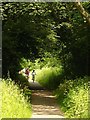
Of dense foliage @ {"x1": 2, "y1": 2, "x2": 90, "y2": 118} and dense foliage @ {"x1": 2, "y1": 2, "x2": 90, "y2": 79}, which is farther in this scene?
dense foliage @ {"x1": 2, "y1": 2, "x2": 90, "y2": 79}

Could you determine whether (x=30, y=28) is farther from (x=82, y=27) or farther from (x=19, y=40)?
(x=82, y=27)

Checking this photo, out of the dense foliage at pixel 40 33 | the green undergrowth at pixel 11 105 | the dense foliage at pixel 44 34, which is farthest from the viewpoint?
the dense foliage at pixel 40 33

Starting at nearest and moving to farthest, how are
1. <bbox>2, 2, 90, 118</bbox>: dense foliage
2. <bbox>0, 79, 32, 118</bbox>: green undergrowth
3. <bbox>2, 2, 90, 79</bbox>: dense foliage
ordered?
<bbox>0, 79, 32, 118</bbox>: green undergrowth → <bbox>2, 2, 90, 118</bbox>: dense foliage → <bbox>2, 2, 90, 79</bbox>: dense foliage

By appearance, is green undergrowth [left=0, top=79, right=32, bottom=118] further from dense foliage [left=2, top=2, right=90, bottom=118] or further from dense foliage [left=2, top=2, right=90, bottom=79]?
dense foliage [left=2, top=2, right=90, bottom=79]

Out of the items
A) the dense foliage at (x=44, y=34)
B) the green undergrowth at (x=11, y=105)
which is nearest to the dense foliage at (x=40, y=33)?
the dense foliage at (x=44, y=34)

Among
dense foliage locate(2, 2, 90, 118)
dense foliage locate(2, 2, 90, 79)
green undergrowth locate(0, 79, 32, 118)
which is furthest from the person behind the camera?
dense foliage locate(2, 2, 90, 79)

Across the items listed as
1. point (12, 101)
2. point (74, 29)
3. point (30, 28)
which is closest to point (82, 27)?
point (74, 29)

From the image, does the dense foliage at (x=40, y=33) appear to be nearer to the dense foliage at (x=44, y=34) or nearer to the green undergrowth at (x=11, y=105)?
the dense foliage at (x=44, y=34)

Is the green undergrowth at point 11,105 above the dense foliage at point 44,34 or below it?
below

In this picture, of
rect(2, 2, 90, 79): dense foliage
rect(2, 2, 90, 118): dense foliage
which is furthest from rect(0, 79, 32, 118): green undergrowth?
rect(2, 2, 90, 79): dense foliage

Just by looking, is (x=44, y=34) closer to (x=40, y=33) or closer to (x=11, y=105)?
(x=40, y=33)

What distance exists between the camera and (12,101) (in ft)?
39.9

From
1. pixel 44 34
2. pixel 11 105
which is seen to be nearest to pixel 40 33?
pixel 44 34

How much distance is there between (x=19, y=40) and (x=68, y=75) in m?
5.78
